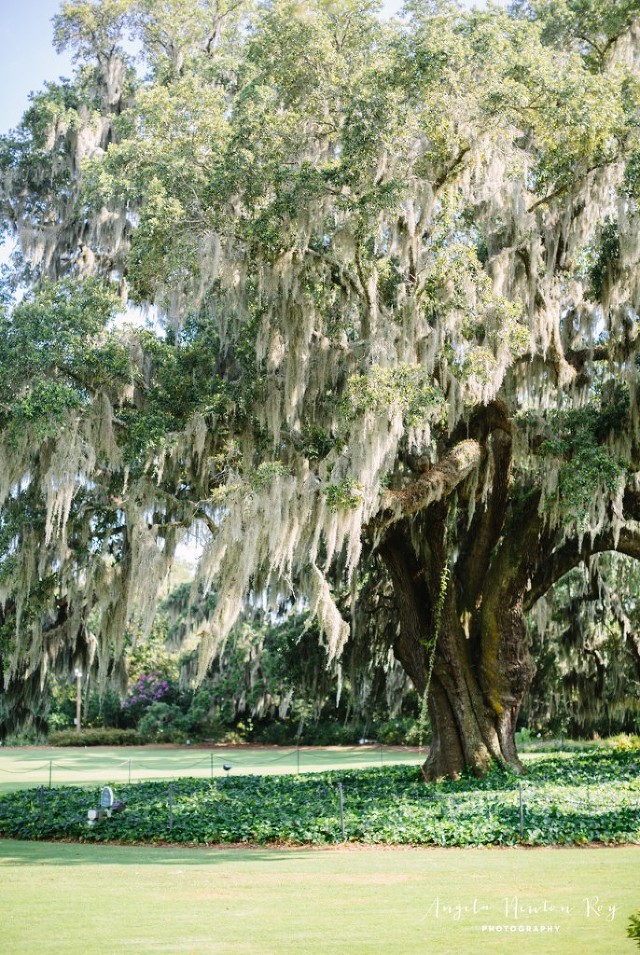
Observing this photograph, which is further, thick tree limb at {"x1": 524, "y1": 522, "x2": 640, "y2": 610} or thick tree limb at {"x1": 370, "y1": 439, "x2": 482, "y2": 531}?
thick tree limb at {"x1": 524, "y1": 522, "x2": 640, "y2": 610}

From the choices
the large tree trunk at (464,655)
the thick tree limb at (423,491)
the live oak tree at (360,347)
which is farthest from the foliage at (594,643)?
the thick tree limb at (423,491)

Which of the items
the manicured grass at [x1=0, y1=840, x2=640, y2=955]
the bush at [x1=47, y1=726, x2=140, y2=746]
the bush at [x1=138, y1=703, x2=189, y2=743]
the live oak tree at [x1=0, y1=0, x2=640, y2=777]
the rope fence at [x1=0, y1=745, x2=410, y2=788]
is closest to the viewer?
the manicured grass at [x1=0, y1=840, x2=640, y2=955]

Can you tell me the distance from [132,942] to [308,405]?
758 centimetres

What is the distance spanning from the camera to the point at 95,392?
11570mm

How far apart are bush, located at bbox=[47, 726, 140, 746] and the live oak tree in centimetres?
2222

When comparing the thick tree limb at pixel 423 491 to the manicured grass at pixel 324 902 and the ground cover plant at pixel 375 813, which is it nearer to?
the ground cover plant at pixel 375 813

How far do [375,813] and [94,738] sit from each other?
26.5 metres

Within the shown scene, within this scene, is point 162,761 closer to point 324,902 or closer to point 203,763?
point 203,763

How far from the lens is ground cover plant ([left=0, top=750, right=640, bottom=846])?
375 inches

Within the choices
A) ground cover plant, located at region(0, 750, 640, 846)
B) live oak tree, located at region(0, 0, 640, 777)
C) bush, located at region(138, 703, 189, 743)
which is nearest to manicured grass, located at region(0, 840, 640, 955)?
ground cover plant, located at region(0, 750, 640, 846)

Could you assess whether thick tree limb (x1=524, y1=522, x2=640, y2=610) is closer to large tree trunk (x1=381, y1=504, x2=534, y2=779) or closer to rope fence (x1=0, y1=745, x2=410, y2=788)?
large tree trunk (x1=381, y1=504, x2=534, y2=779)

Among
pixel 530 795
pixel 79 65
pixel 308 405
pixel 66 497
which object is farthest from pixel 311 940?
pixel 79 65

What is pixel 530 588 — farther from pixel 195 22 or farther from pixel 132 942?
pixel 195 22

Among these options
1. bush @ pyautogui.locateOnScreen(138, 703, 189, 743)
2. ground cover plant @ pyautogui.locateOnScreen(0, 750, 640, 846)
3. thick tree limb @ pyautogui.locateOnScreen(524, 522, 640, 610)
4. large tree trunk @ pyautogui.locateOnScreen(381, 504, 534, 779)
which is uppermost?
thick tree limb @ pyautogui.locateOnScreen(524, 522, 640, 610)
